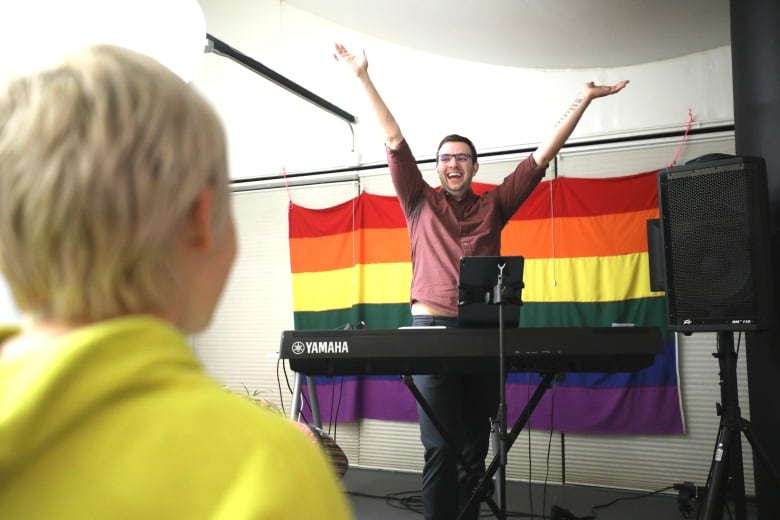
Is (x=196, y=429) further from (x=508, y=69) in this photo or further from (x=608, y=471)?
(x=508, y=69)

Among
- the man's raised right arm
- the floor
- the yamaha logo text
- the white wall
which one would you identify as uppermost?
the white wall

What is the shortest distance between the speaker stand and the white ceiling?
199 centimetres

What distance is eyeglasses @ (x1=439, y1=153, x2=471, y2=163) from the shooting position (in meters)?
2.38

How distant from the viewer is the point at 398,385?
13.2ft

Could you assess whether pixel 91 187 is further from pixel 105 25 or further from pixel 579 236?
pixel 579 236

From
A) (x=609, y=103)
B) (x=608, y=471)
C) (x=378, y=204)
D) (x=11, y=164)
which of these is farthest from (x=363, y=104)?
(x=11, y=164)

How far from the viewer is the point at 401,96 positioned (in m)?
4.30

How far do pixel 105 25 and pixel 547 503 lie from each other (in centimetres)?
303

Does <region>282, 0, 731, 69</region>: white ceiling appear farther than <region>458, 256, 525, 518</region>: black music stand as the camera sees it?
Yes

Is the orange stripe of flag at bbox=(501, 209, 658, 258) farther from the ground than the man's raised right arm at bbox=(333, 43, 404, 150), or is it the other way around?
the man's raised right arm at bbox=(333, 43, 404, 150)

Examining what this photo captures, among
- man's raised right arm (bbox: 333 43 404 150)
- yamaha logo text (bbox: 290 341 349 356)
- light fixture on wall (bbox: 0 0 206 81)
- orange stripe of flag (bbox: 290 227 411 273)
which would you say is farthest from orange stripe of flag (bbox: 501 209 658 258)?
light fixture on wall (bbox: 0 0 206 81)

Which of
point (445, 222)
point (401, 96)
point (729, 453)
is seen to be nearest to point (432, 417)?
point (445, 222)

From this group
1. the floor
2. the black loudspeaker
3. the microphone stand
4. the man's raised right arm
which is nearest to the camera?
the microphone stand

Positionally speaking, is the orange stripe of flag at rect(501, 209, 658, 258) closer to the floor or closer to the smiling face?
the floor
